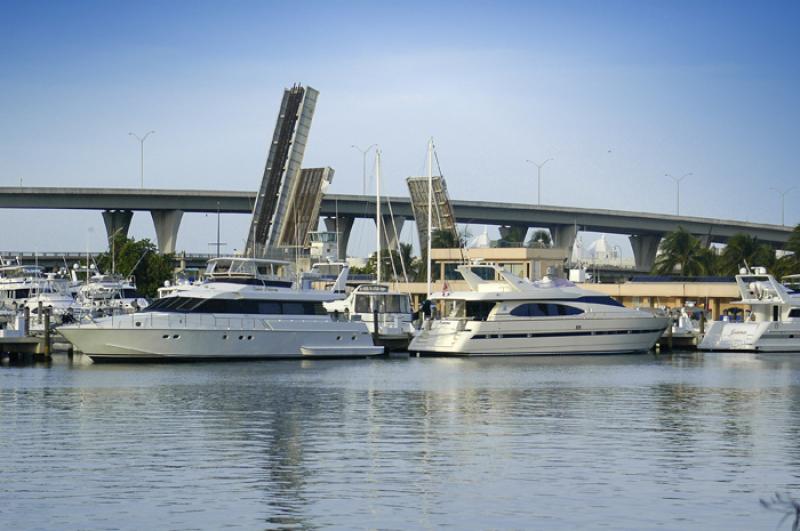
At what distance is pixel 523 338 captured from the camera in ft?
207

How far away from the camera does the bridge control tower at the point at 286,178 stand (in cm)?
10081

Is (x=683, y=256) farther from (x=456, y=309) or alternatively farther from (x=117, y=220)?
(x=456, y=309)

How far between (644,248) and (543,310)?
101686mm

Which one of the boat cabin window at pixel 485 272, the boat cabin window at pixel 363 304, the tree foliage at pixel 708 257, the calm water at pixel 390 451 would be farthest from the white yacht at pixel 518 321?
the tree foliage at pixel 708 257

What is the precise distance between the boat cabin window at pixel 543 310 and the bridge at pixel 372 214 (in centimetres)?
5876

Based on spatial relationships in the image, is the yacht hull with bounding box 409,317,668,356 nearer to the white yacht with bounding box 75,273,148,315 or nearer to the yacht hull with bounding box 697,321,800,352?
the yacht hull with bounding box 697,321,800,352

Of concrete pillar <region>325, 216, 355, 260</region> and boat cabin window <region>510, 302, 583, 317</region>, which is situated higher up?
concrete pillar <region>325, 216, 355, 260</region>

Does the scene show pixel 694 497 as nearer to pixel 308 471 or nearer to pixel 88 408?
pixel 308 471

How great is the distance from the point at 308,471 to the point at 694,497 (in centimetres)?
718

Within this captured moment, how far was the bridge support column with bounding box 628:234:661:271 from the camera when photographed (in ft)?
529

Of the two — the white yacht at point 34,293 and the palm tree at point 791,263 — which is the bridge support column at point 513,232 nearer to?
the palm tree at point 791,263

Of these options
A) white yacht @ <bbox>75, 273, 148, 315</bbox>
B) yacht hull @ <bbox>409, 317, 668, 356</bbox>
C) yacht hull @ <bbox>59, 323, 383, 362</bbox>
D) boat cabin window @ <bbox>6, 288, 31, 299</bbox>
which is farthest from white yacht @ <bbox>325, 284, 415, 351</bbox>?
boat cabin window @ <bbox>6, 288, 31, 299</bbox>

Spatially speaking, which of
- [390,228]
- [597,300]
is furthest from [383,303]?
[390,228]

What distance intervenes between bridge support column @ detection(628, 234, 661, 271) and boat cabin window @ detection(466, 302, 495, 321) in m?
101
